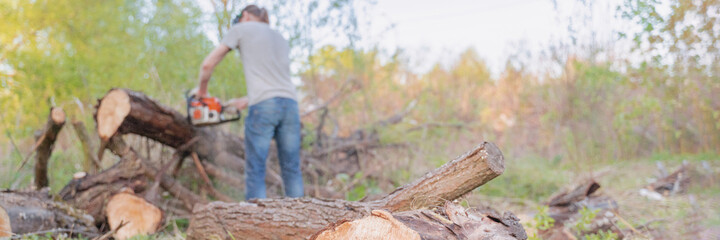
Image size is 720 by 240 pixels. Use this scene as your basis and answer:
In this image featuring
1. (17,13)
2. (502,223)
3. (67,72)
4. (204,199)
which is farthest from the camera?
(17,13)

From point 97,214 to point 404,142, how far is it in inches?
127

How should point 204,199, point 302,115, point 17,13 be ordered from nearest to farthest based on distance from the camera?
point 204,199
point 302,115
point 17,13

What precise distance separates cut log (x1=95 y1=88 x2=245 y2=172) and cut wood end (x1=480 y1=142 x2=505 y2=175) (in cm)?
275

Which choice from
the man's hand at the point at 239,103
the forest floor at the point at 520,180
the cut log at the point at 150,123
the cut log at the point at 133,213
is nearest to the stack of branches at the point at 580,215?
the forest floor at the point at 520,180

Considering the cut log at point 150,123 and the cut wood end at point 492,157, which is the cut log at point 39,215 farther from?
the cut wood end at point 492,157

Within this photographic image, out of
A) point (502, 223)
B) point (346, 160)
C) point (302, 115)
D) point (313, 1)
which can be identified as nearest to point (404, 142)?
point (346, 160)

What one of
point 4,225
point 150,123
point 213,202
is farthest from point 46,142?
point 213,202

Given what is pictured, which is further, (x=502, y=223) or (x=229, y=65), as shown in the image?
(x=229, y=65)

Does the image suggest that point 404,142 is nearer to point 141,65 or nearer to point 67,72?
point 141,65

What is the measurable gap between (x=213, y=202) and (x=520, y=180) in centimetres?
402

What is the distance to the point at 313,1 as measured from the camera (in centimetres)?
534

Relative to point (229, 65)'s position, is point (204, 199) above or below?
below

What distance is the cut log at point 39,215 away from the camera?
3.20 metres

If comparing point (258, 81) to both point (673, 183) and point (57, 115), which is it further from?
point (673, 183)
